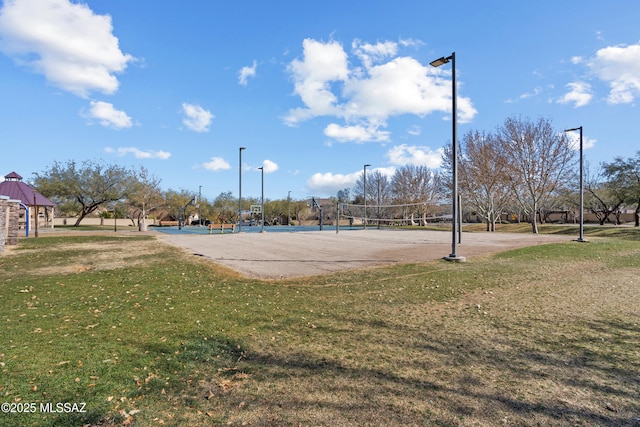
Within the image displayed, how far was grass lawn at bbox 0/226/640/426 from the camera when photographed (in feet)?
8.91

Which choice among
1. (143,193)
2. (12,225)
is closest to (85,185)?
(143,193)

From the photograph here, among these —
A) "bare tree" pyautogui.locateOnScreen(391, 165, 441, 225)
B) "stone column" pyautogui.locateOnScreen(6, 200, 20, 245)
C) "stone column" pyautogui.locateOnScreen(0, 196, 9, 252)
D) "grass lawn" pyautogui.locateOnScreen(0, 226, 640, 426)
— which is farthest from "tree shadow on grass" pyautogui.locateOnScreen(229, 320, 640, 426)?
"bare tree" pyautogui.locateOnScreen(391, 165, 441, 225)

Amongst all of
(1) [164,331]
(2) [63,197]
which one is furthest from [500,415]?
(2) [63,197]

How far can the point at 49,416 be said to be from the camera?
2566 millimetres

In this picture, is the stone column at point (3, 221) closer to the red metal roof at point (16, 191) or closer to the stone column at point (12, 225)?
the stone column at point (12, 225)

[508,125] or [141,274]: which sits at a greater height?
[508,125]

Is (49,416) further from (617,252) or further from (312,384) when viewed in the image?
(617,252)

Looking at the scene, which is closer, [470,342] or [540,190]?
[470,342]

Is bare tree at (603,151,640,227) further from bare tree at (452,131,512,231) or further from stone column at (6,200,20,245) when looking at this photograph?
stone column at (6,200,20,245)

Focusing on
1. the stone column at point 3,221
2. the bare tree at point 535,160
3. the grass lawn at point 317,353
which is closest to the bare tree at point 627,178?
the bare tree at point 535,160

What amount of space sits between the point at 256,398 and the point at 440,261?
31.5ft

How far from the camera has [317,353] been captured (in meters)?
3.88

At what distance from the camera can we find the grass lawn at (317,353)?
2715mm

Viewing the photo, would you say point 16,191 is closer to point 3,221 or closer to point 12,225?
point 12,225
